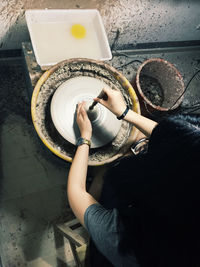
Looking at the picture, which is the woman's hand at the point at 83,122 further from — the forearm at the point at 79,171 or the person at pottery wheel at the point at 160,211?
the person at pottery wheel at the point at 160,211

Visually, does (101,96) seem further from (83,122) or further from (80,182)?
(80,182)

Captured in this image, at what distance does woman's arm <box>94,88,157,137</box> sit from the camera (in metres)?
1.18

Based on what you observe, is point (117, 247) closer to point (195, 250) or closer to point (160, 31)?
point (195, 250)

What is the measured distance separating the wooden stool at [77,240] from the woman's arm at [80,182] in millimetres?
232

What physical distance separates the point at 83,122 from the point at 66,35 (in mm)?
600

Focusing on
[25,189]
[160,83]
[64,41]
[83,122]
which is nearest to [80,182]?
[83,122]

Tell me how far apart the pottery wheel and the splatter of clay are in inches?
11.7

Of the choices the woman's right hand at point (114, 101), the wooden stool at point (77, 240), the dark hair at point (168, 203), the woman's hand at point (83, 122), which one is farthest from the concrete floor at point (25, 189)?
the dark hair at point (168, 203)

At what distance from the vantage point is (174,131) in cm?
78

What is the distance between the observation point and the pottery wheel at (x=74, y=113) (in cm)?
131

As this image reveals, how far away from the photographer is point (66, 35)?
146 cm

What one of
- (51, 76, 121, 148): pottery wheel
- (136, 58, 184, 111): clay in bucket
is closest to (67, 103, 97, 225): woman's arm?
(51, 76, 121, 148): pottery wheel

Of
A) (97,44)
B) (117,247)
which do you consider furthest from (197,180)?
(97,44)

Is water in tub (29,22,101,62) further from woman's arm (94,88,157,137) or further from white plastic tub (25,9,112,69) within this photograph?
woman's arm (94,88,157,137)
